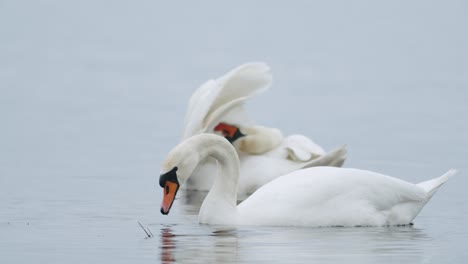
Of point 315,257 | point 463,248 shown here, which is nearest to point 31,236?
point 315,257

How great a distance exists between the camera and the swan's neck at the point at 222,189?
11359 mm

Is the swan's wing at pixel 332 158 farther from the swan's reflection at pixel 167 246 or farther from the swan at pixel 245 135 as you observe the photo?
the swan's reflection at pixel 167 246

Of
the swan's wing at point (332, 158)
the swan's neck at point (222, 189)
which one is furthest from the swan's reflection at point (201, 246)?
the swan's wing at point (332, 158)

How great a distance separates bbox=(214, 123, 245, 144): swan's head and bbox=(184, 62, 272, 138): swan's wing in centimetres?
9

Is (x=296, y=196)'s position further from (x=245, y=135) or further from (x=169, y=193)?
(x=245, y=135)

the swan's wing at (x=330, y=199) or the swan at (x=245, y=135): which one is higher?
the swan's wing at (x=330, y=199)

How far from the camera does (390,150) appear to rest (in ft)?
56.2

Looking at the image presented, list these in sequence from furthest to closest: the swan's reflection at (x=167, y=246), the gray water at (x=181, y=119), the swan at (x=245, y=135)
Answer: the swan at (x=245, y=135), the gray water at (x=181, y=119), the swan's reflection at (x=167, y=246)

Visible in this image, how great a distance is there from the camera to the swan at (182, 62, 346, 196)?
1427 centimetres

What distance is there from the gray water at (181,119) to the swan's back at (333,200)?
152 mm

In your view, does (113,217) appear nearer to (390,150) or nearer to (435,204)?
(435,204)

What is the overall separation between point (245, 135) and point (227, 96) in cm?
41

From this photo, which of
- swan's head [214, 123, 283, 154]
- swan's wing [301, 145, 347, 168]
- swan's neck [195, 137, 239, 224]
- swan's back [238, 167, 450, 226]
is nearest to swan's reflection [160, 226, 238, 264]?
swan's neck [195, 137, 239, 224]

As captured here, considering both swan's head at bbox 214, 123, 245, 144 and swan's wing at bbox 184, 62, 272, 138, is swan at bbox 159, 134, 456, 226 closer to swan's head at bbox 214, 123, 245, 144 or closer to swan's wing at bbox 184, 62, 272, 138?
swan's wing at bbox 184, 62, 272, 138
